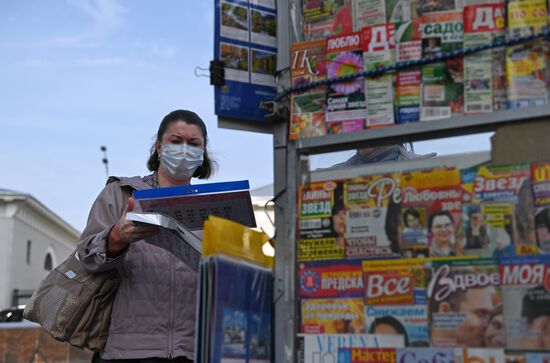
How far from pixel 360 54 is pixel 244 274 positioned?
2.36 ft

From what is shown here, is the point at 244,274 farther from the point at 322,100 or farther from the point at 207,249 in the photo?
the point at 322,100

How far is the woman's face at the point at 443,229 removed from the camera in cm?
169

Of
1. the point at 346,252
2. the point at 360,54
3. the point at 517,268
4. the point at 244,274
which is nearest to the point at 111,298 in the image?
the point at 244,274

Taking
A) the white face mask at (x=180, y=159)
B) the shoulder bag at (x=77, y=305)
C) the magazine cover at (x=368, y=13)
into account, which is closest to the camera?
the magazine cover at (x=368, y=13)

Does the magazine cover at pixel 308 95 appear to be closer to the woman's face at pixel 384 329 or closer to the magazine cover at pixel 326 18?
the magazine cover at pixel 326 18

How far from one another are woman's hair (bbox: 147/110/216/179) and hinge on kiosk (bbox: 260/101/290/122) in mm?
1212

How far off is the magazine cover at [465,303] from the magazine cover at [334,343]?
0.13 meters

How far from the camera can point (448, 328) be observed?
1.65m

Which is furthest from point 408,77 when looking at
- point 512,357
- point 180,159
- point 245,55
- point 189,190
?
point 180,159

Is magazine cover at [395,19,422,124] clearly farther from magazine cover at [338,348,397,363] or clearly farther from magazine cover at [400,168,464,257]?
magazine cover at [338,348,397,363]

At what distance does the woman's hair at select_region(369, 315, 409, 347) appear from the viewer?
5.54 ft

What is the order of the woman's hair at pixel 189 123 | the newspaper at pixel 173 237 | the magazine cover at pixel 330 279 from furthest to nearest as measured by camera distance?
the woman's hair at pixel 189 123
the newspaper at pixel 173 237
the magazine cover at pixel 330 279

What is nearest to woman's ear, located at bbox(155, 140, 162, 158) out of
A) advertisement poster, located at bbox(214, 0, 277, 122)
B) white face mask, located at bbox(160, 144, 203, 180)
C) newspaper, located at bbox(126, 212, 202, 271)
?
white face mask, located at bbox(160, 144, 203, 180)

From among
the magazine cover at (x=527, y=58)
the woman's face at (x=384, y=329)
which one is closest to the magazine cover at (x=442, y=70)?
the magazine cover at (x=527, y=58)
